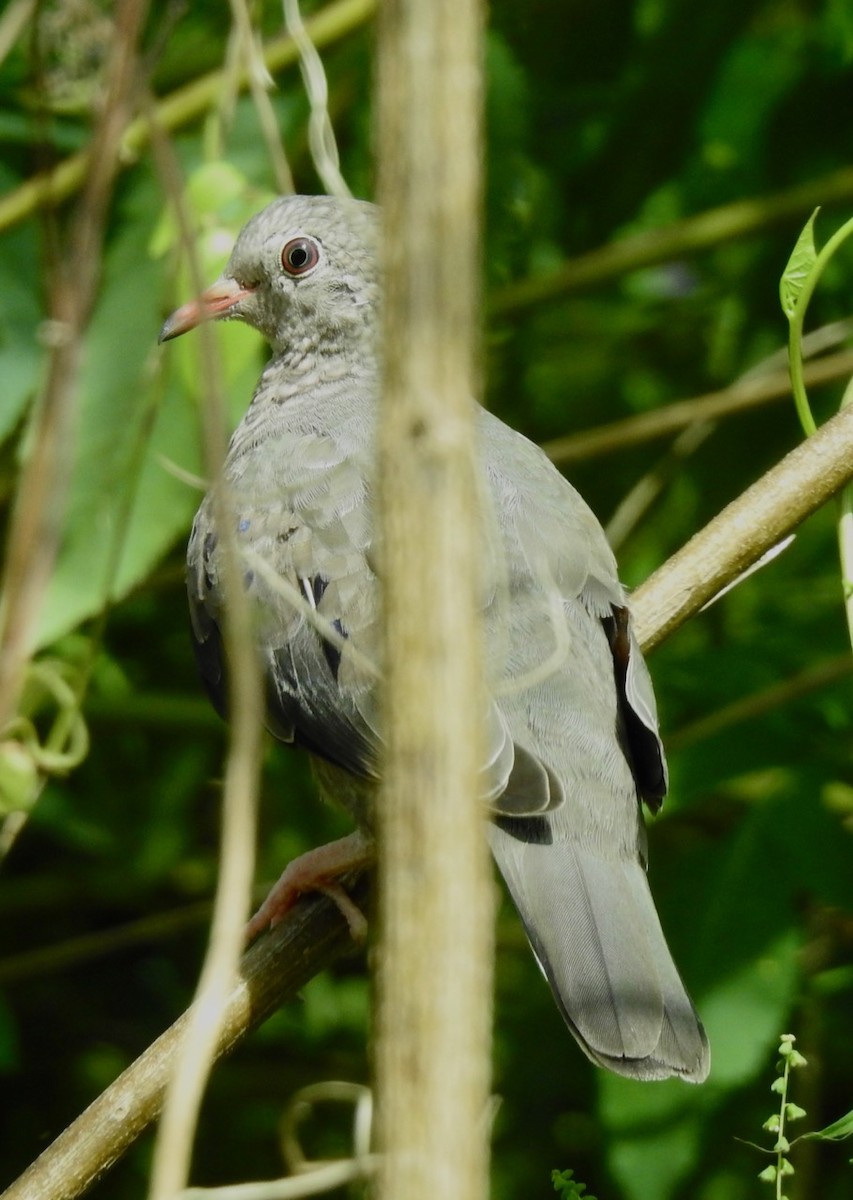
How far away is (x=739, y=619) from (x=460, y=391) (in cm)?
326

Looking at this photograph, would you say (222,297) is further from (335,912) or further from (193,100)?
(335,912)

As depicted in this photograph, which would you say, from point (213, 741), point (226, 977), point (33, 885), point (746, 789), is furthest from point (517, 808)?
point (33, 885)

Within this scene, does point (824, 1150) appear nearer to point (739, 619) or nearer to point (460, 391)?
point (739, 619)

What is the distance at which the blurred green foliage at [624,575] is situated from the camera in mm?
3164

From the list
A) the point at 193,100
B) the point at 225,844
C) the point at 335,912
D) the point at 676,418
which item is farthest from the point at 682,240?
the point at 225,844

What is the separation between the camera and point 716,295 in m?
4.57

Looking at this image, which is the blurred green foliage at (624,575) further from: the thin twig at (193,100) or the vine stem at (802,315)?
the vine stem at (802,315)

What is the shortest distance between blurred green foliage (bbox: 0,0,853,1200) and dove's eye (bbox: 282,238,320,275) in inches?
7.9

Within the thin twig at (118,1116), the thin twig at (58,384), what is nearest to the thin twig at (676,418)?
the thin twig at (118,1116)

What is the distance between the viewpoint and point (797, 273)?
255 centimetres

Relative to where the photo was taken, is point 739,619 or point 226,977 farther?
point 739,619

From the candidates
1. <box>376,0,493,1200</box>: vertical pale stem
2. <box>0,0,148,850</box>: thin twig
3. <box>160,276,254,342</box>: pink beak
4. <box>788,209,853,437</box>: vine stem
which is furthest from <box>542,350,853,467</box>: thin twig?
<box>376,0,493,1200</box>: vertical pale stem

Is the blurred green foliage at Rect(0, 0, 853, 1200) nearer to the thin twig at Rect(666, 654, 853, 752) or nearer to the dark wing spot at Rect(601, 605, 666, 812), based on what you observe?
the thin twig at Rect(666, 654, 853, 752)

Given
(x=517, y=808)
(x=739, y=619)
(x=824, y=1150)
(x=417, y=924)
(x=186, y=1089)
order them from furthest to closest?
(x=739, y=619), (x=824, y=1150), (x=517, y=808), (x=186, y=1089), (x=417, y=924)
